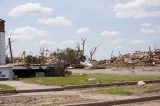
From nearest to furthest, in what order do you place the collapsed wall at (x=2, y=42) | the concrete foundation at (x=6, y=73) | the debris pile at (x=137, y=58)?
the concrete foundation at (x=6, y=73) → the collapsed wall at (x=2, y=42) → the debris pile at (x=137, y=58)

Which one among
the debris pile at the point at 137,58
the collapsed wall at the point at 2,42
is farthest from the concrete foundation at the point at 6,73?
the debris pile at the point at 137,58

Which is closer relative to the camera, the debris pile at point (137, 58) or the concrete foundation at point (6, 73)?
the concrete foundation at point (6, 73)

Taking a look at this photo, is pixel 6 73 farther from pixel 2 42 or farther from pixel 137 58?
pixel 137 58

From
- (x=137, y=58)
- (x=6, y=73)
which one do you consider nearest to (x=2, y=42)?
(x=6, y=73)

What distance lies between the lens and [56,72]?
37.0 metres

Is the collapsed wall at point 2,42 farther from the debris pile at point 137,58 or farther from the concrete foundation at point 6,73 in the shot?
the debris pile at point 137,58

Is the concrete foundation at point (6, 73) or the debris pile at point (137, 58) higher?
the debris pile at point (137, 58)

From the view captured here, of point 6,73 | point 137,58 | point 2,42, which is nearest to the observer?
point 6,73

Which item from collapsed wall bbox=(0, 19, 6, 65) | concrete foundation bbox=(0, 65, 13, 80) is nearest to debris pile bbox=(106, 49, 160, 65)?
collapsed wall bbox=(0, 19, 6, 65)

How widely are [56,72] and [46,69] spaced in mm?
981

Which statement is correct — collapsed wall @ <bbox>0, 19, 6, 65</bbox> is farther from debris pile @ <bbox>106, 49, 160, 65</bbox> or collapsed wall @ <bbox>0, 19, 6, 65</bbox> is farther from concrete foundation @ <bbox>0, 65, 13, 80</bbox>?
debris pile @ <bbox>106, 49, 160, 65</bbox>

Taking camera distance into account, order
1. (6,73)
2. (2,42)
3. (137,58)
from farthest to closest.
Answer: (137,58) → (2,42) → (6,73)

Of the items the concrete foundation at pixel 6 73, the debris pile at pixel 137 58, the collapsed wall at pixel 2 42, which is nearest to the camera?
the concrete foundation at pixel 6 73

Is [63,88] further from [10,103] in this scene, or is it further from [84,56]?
[84,56]
